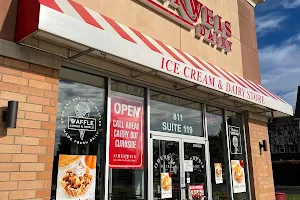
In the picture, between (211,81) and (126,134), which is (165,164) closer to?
(126,134)

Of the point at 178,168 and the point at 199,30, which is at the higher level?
the point at 199,30

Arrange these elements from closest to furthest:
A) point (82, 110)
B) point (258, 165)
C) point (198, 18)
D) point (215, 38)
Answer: point (82, 110) → point (198, 18) → point (215, 38) → point (258, 165)

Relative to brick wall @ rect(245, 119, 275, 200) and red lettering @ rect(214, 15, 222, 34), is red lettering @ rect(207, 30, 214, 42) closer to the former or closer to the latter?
red lettering @ rect(214, 15, 222, 34)

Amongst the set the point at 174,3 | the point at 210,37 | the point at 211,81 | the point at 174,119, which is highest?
the point at 174,3

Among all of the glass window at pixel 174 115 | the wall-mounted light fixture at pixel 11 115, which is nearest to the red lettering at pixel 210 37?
the glass window at pixel 174 115

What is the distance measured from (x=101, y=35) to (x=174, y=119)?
318cm

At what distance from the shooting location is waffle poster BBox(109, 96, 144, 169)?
17.9ft

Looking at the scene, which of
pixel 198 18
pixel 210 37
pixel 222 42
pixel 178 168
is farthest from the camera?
pixel 222 42

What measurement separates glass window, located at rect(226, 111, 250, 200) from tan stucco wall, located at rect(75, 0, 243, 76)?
4.83ft

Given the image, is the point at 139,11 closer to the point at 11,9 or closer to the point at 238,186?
the point at 11,9

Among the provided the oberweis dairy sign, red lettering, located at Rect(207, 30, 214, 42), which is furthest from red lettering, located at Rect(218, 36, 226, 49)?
red lettering, located at Rect(207, 30, 214, 42)

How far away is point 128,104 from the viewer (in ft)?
19.5

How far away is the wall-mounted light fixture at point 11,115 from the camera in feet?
12.3

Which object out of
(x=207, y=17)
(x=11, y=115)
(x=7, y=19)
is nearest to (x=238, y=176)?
(x=207, y=17)
